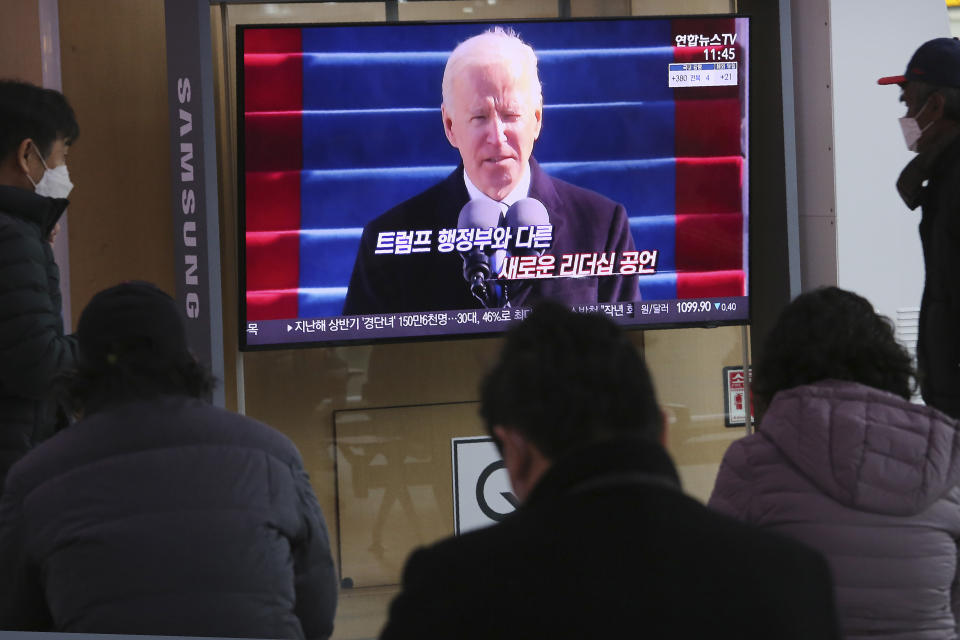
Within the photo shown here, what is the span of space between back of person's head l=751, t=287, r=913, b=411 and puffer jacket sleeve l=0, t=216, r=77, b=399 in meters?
1.63

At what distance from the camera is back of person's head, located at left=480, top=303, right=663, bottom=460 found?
119cm

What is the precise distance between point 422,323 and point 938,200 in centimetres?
170

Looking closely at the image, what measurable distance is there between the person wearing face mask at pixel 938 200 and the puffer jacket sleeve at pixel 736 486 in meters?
0.90

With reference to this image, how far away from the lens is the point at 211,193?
3648 mm

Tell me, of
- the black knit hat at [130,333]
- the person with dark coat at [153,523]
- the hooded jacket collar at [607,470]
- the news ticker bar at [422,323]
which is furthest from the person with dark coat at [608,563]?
the news ticker bar at [422,323]

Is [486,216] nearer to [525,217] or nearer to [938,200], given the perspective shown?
[525,217]

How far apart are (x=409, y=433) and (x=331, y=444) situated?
0.94 ft

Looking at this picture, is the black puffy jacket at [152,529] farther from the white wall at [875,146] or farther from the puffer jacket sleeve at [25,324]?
the white wall at [875,146]

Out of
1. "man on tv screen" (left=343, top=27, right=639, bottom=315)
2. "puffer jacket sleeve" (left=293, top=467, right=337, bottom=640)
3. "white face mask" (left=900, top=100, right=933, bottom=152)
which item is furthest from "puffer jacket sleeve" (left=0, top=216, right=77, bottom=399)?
"white face mask" (left=900, top=100, right=933, bottom=152)

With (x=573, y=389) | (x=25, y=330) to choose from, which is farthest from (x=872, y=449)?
(x=25, y=330)

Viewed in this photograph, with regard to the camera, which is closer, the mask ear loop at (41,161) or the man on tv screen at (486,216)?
the mask ear loop at (41,161)

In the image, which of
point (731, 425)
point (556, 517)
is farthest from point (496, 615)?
point (731, 425)

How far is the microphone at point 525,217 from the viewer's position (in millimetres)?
3811

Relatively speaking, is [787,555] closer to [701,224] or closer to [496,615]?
[496,615]
